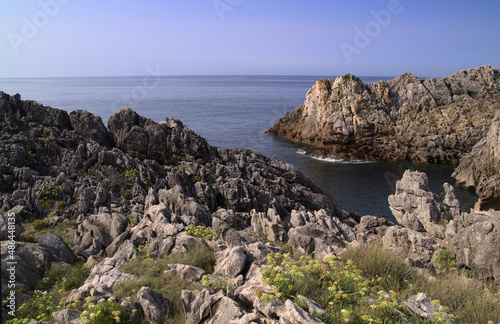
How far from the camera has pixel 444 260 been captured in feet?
45.7

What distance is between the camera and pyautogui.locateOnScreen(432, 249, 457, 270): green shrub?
1364 cm

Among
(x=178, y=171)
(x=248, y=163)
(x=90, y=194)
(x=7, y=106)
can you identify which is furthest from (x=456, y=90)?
(x=7, y=106)

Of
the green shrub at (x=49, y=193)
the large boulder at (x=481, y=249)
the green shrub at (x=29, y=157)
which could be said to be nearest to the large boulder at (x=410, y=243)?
the large boulder at (x=481, y=249)

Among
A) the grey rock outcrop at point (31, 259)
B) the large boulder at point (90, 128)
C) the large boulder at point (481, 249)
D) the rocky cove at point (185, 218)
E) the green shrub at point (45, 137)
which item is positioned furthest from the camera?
the large boulder at point (90, 128)

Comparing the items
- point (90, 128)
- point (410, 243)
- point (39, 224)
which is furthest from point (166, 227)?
point (90, 128)

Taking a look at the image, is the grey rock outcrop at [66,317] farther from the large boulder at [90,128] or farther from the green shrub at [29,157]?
the large boulder at [90,128]

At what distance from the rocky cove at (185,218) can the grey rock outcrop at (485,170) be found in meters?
0.19

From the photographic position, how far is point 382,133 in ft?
230

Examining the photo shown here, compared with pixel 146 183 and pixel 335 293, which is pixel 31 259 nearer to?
pixel 335 293

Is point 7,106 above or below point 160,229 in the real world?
above

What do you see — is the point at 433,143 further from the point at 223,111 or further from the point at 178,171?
the point at 223,111

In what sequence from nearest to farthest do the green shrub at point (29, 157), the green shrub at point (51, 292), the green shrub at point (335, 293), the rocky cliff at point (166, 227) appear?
the green shrub at point (335, 293), the rocky cliff at point (166, 227), the green shrub at point (51, 292), the green shrub at point (29, 157)

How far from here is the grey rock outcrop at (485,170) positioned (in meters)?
44.2

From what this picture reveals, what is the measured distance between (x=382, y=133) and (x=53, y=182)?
61.5 metres
